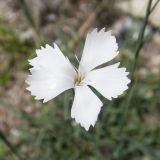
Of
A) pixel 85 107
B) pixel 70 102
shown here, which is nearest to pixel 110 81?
pixel 85 107

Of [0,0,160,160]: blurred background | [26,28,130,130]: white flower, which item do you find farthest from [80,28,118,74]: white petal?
[0,0,160,160]: blurred background

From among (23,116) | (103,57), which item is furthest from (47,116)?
(103,57)

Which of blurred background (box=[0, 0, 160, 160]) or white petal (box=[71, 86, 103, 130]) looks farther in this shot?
blurred background (box=[0, 0, 160, 160])

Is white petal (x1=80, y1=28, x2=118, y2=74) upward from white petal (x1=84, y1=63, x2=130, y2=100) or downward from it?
upward

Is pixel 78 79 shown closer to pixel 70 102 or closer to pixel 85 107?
pixel 85 107

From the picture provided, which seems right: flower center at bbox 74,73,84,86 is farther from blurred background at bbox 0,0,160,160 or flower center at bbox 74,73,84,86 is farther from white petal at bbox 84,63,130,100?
blurred background at bbox 0,0,160,160

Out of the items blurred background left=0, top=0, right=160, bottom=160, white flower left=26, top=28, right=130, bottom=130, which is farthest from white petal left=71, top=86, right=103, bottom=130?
blurred background left=0, top=0, right=160, bottom=160

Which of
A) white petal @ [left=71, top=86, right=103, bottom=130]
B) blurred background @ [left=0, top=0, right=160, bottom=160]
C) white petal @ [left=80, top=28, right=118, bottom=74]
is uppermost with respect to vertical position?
blurred background @ [left=0, top=0, right=160, bottom=160]
